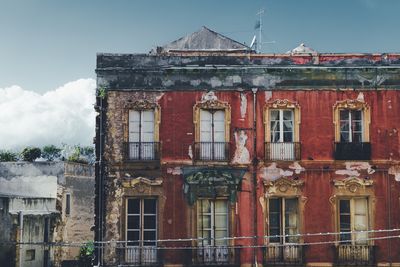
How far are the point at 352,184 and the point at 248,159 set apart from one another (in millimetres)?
3848

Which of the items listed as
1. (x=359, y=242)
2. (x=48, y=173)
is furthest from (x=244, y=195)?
(x=48, y=173)

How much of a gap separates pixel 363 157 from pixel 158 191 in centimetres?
755

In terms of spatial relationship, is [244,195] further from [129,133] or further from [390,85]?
[390,85]

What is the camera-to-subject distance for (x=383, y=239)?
2130cm

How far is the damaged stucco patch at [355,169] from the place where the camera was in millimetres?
21531

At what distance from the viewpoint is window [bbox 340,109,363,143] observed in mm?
21906

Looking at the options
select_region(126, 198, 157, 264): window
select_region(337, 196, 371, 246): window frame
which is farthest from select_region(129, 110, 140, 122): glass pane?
select_region(337, 196, 371, 246): window frame

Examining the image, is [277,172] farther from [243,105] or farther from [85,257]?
[85,257]

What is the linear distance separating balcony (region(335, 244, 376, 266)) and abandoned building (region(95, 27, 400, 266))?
0.04m

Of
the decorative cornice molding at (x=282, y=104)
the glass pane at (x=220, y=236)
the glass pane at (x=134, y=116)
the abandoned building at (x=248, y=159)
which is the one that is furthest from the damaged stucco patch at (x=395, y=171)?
the glass pane at (x=134, y=116)

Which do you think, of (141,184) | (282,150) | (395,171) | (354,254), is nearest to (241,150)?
(282,150)

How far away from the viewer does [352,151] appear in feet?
71.2

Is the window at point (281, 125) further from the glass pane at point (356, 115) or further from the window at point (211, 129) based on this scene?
the glass pane at point (356, 115)

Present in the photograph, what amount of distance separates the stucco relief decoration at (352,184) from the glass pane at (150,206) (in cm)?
657
